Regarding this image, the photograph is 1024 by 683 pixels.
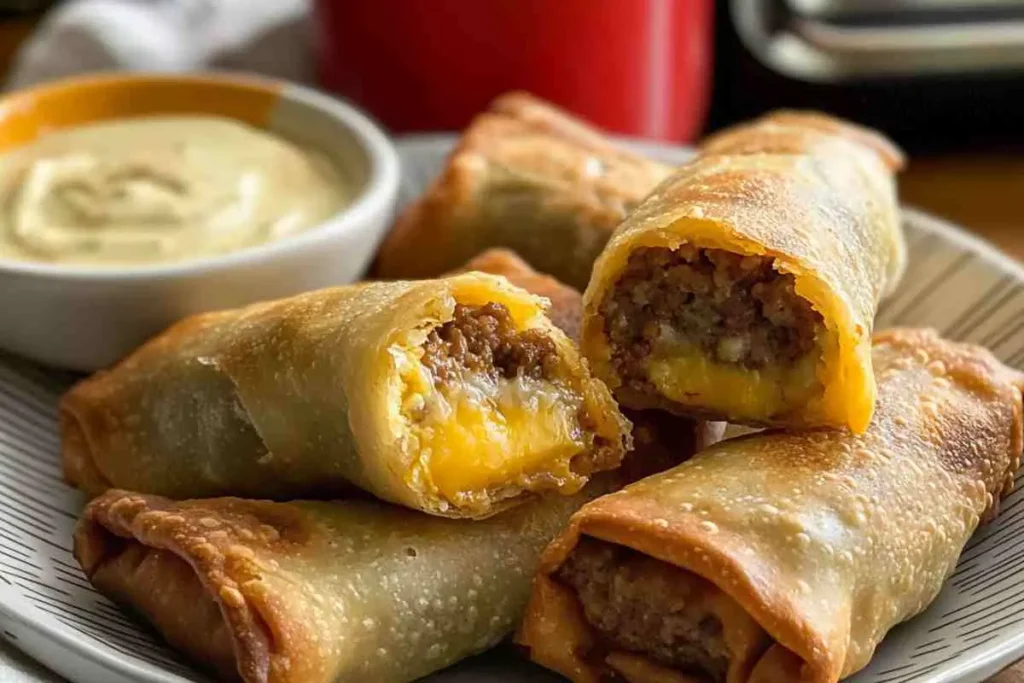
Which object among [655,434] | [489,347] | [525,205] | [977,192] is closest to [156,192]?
[525,205]

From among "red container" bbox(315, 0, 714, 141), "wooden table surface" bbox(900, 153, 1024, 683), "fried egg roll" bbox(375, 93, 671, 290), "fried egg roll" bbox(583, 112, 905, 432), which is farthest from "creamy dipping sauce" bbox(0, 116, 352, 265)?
"wooden table surface" bbox(900, 153, 1024, 683)

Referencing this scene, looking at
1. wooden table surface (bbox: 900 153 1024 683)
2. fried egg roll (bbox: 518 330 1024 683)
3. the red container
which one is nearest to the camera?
fried egg roll (bbox: 518 330 1024 683)

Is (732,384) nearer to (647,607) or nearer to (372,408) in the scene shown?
(647,607)

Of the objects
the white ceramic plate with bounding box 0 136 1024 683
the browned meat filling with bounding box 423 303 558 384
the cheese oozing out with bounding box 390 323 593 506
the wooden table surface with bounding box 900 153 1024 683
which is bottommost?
the wooden table surface with bounding box 900 153 1024 683

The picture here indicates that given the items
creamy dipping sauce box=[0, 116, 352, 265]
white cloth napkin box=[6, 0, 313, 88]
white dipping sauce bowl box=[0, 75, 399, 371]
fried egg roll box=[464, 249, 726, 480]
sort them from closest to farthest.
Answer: fried egg roll box=[464, 249, 726, 480] < white dipping sauce bowl box=[0, 75, 399, 371] < creamy dipping sauce box=[0, 116, 352, 265] < white cloth napkin box=[6, 0, 313, 88]

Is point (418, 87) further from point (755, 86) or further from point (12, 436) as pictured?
point (12, 436)

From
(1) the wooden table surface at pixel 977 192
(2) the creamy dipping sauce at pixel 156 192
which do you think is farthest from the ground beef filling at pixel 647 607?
(1) the wooden table surface at pixel 977 192

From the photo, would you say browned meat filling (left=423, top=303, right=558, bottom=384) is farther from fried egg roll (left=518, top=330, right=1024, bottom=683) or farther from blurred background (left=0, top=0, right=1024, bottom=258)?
blurred background (left=0, top=0, right=1024, bottom=258)
